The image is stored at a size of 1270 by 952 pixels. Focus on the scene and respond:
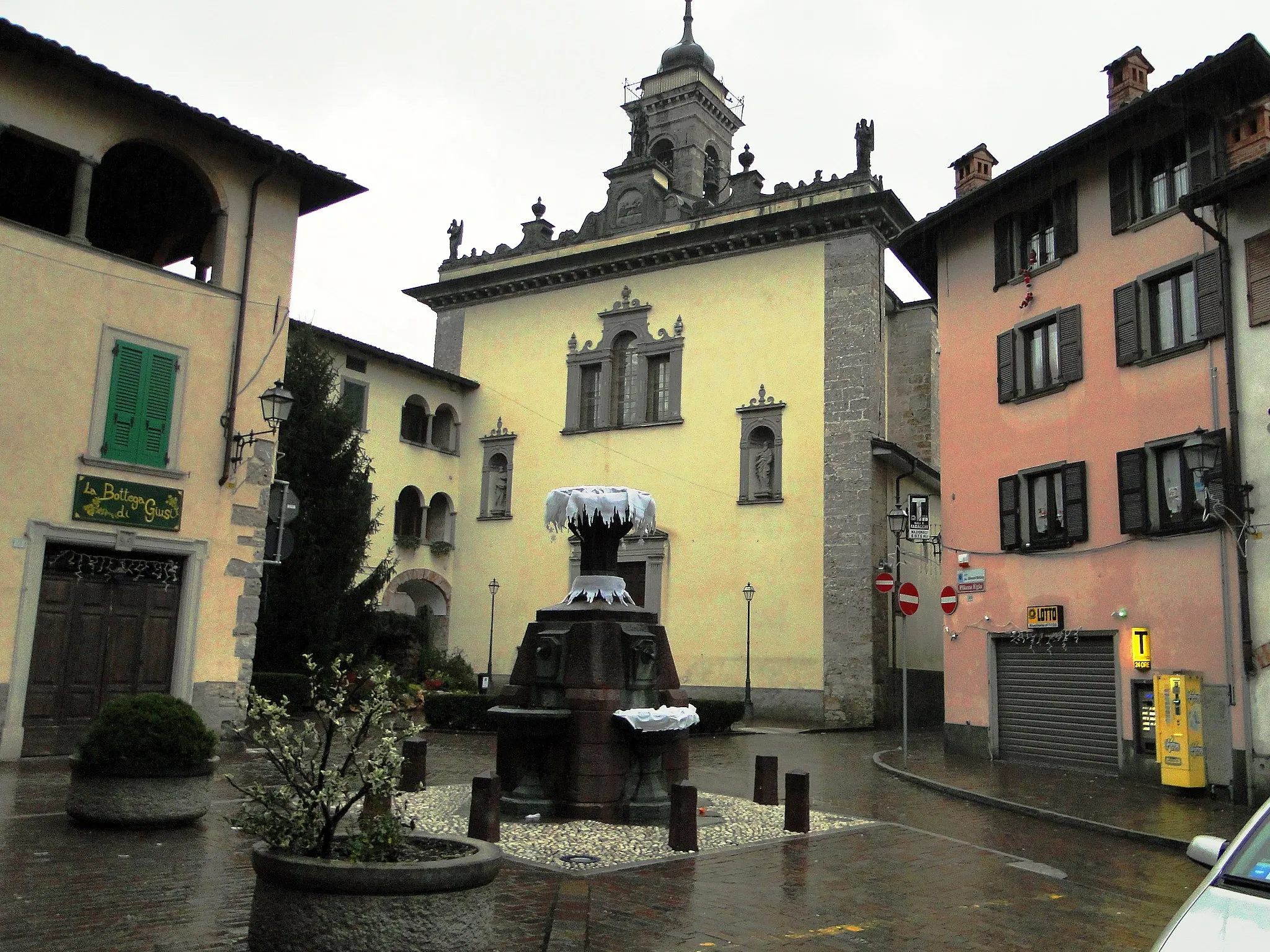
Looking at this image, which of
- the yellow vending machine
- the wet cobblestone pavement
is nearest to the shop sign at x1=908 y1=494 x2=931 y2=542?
the yellow vending machine

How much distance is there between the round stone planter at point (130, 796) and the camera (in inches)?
353

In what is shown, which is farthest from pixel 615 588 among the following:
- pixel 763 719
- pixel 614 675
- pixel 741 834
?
pixel 763 719

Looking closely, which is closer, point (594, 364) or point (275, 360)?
point (275, 360)

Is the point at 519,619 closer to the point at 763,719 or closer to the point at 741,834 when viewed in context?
the point at 763,719

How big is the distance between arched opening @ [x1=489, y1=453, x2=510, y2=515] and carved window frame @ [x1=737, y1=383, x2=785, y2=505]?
7810 millimetres

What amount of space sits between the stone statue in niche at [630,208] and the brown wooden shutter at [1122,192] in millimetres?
16916

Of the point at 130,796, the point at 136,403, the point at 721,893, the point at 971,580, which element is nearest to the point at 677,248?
the point at 971,580

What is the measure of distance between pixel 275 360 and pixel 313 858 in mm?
14008

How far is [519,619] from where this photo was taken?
104ft

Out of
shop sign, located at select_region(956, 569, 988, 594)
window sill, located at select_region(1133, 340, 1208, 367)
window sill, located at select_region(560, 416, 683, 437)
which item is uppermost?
window sill, located at select_region(560, 416, 683, 437)

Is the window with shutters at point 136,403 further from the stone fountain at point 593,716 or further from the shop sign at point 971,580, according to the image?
the shop sign at point 971,580

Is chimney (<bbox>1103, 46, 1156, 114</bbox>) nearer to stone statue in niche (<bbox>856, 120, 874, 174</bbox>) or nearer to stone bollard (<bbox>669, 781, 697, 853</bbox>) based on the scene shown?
stone statue in niche (<bbox>856, 120, 874, 174</bbox>)

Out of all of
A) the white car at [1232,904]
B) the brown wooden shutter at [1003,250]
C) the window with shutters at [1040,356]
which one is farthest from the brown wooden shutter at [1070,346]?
the white car at [1232,904]

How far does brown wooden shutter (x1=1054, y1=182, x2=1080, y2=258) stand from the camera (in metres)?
18.6
